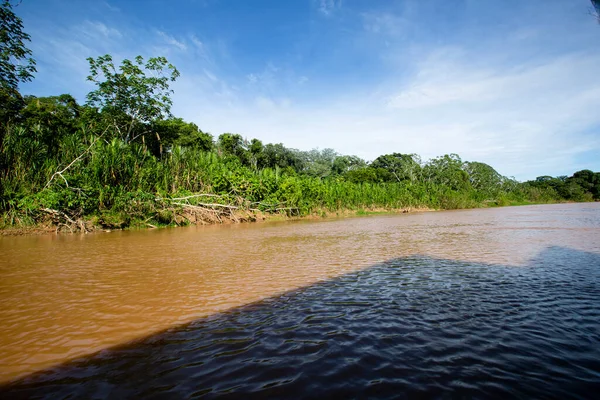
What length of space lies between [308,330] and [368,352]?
20.4 inches

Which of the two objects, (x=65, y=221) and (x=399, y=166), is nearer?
(x=65, y=221)

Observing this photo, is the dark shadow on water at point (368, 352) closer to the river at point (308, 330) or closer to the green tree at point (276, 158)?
the river at point (308, 330)

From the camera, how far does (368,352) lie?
1895 millimetres

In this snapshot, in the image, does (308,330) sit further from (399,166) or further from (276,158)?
(399,166)

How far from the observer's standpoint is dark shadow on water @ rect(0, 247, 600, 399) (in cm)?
154

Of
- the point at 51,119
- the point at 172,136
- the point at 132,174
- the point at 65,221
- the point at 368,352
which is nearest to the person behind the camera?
the point at 368,352

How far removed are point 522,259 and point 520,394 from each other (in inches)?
158

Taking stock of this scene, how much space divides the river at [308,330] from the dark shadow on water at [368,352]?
1 cm

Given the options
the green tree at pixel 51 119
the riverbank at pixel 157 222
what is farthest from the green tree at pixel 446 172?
the green tree at pixel 51 119

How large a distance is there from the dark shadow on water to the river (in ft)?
0.03

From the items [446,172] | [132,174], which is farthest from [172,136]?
[446,172]

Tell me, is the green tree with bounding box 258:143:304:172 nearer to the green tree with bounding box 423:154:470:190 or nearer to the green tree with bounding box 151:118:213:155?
the green tree with bounding box 151:118:213:155

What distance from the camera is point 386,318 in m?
2.44

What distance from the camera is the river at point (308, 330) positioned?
1.59 metres
